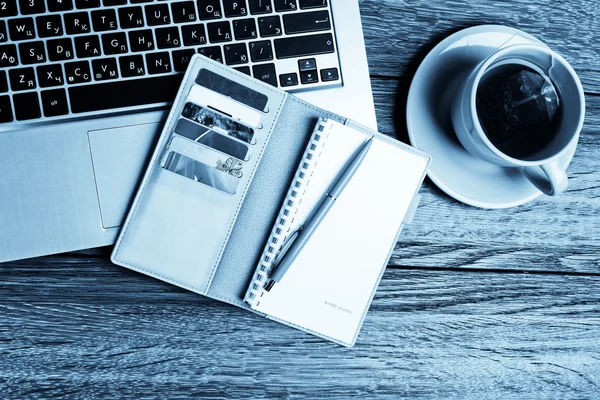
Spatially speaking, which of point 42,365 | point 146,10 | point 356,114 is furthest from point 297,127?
point 42,365

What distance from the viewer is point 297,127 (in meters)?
0.53

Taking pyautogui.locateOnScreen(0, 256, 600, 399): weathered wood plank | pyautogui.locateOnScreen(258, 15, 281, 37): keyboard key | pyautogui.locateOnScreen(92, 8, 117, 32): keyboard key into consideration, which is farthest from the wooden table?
pyautogui.locateOnScreen(92, 8, 117, 32): keyboard key

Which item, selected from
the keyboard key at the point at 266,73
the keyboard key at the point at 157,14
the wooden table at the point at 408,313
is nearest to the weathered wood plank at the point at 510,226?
the wooden table at the point at 408,313

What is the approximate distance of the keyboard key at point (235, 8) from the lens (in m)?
0.52

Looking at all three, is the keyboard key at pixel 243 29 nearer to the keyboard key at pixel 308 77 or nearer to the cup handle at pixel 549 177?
the keyboard key at pixel 308 77

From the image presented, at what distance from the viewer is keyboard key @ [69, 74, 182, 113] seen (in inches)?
19.6

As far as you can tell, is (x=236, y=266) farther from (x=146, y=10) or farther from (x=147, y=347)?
(x=146, y=10)

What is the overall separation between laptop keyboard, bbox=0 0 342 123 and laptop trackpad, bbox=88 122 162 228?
2 cm

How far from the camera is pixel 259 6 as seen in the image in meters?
0.52

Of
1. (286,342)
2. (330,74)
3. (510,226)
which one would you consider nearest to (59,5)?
(330,74)

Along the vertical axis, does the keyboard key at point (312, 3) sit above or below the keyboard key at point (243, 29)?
above

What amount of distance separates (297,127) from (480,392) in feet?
1.11

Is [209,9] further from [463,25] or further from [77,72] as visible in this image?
[463,25]

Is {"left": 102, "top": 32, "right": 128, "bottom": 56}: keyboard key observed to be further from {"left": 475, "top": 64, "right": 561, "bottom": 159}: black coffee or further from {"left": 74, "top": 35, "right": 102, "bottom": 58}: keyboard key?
{"left": 475, "top": 64, "right": 561, "bottom": 159}: black coffee
